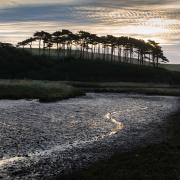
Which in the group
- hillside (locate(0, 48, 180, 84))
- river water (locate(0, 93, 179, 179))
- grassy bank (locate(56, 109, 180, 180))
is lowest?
hillside (locate(0, 48, 180, 84))

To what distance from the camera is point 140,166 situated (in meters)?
23.5

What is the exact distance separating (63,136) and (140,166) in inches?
500

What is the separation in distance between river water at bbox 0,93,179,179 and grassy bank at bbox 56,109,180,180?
1.56 meters

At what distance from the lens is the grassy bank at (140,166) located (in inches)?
845

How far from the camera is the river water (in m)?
24.8

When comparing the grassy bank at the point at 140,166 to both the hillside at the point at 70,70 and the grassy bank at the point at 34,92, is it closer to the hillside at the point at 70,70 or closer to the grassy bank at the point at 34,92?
the grassy bank at the point at 34,92

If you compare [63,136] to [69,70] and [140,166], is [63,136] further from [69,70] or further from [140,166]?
[69,70]

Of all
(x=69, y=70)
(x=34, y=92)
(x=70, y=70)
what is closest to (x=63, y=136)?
(x=34, y=92)

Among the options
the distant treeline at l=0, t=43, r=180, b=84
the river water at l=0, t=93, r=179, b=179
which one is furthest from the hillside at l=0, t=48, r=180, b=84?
the river water at l=0, t=93, r=179, b=179

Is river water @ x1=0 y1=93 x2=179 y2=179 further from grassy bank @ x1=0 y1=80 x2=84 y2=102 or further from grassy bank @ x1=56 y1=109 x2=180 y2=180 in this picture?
grassy bank @ x1=0 y1=80 x2=84 y2=102

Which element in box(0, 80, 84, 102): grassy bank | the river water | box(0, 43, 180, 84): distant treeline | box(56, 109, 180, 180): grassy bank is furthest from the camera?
box(0, 43, 180, 84): distant treeline

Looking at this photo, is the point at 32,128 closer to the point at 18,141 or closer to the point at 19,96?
the point at 18,141

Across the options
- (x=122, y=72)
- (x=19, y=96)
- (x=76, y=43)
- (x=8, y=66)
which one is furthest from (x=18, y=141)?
(x=76, y=43)

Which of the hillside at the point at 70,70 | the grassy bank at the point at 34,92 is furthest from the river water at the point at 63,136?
the hillside at the point at 70,70
